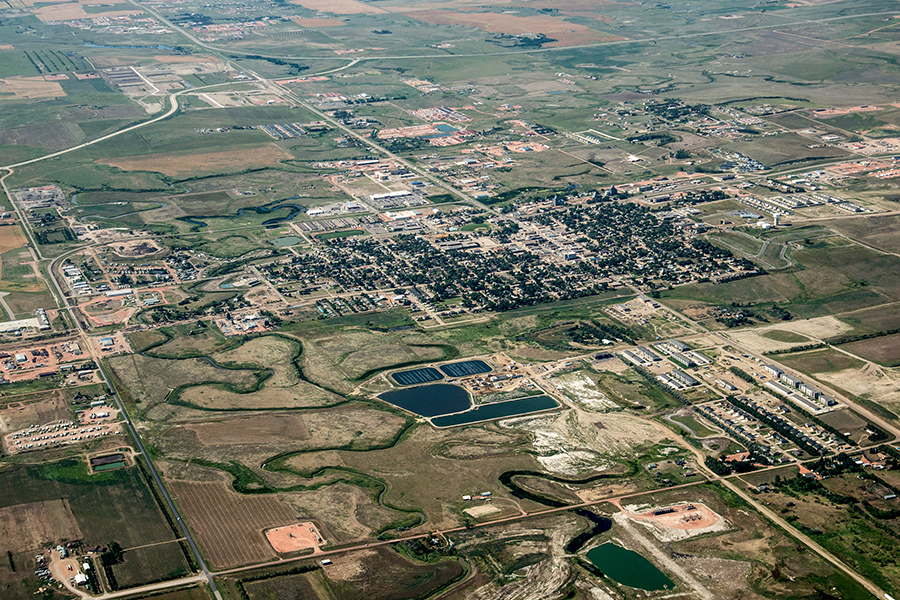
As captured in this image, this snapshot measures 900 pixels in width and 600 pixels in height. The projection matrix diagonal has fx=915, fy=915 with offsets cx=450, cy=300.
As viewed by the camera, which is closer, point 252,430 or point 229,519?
point 229,519

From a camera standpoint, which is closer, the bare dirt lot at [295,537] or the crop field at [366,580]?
the crop field at [366,580]

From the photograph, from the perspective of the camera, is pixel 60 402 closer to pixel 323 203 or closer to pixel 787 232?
pixel 323 203

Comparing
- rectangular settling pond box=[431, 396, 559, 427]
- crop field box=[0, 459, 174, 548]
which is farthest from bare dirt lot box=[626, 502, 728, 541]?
crop field box=[0, 459, 174, 548]

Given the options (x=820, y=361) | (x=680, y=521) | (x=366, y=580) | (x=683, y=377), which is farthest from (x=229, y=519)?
(x=820, y=361)

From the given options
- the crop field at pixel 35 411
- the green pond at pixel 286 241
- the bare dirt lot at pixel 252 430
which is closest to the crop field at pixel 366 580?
the bare dirt lot at pixel 252 430

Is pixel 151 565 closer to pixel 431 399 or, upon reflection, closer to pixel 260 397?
pixel 260 397

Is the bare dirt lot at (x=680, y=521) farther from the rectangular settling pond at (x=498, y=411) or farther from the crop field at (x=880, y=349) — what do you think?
the crop field at (x=880, y=349)
